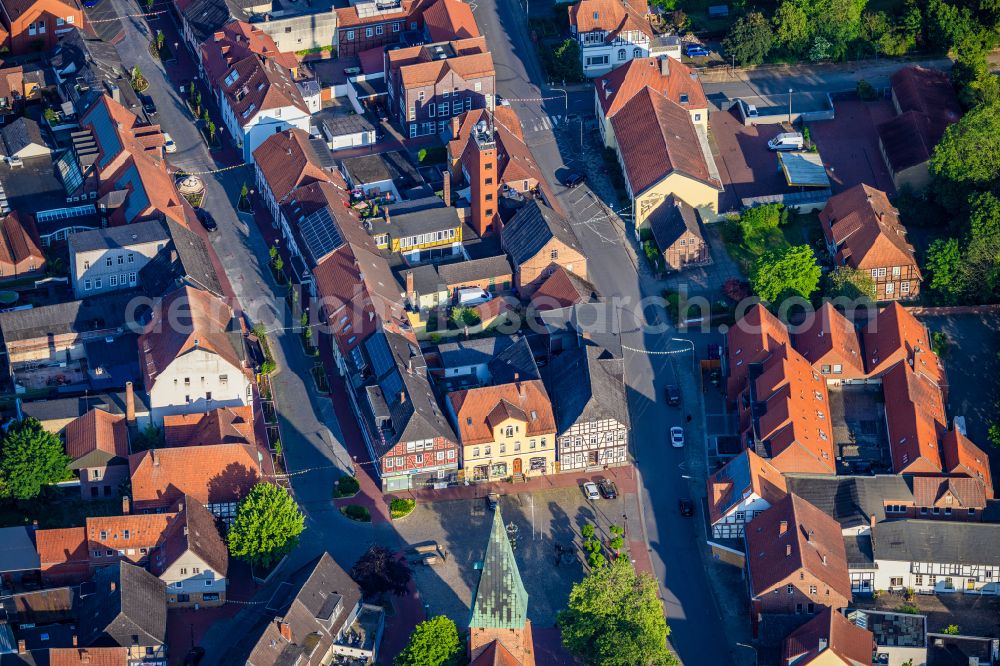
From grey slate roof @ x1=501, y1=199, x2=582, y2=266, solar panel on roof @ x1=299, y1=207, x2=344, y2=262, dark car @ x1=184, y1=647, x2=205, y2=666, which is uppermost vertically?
solar panel on roof @ x1=299, y1=207, x2=344, y2=262

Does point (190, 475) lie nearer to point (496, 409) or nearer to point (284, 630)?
point (284, 630)

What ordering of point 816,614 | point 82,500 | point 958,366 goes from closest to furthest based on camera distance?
point 816,614, point 82,500, point 958,366

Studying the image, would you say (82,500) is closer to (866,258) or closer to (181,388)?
(181,388)

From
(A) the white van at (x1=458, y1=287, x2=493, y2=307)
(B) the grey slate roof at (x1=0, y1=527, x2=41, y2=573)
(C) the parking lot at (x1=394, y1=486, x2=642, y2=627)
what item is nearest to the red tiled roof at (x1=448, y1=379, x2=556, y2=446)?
(C) the parking lot at (x1=394, y1=486, x2=642, y2=627)

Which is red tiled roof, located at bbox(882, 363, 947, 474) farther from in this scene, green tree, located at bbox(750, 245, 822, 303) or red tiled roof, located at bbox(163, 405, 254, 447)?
red tiled roof, located at bbox(163, 405, 254, 447)

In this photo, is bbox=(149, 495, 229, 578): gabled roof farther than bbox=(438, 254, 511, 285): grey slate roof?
→ No

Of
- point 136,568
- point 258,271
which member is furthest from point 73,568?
point 258,271

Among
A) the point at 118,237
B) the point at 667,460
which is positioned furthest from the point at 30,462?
the point at 667,460
